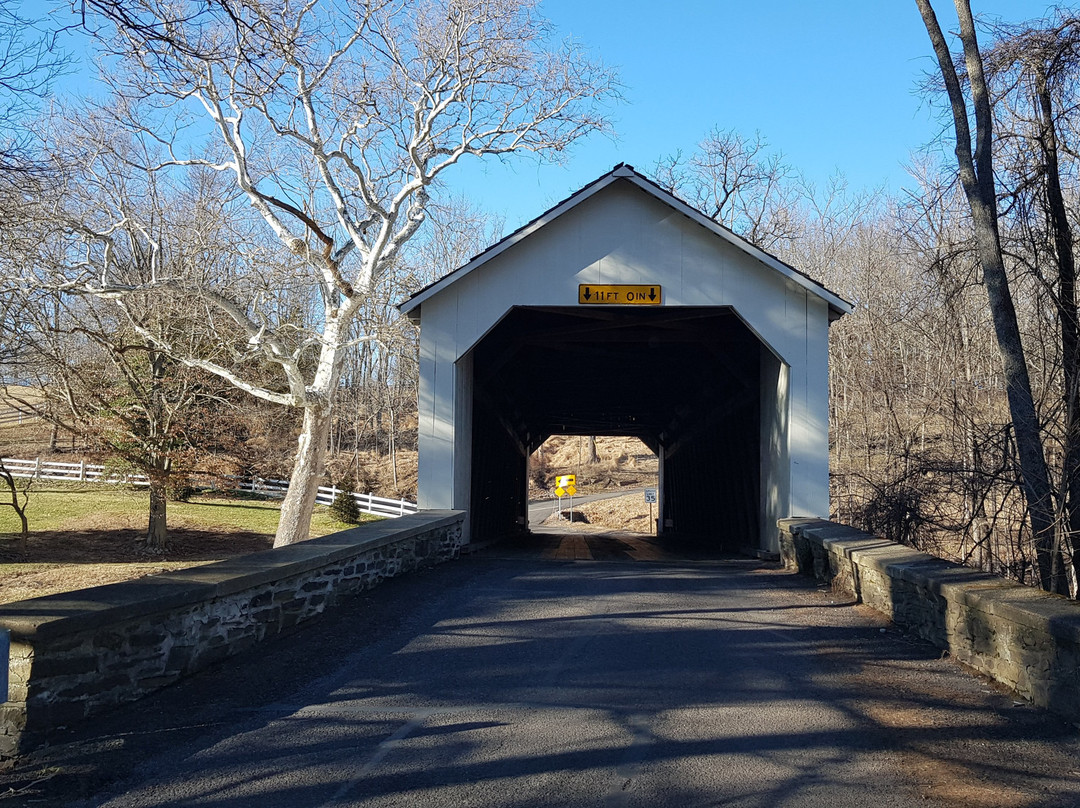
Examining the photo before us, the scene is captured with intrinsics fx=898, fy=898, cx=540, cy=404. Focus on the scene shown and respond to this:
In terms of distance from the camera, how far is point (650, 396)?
22828mm

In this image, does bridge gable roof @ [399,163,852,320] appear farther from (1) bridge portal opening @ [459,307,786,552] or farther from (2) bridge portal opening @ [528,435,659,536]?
(2) bridge portal opening @ [528,435,659,536]

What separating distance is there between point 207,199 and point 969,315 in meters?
12.5

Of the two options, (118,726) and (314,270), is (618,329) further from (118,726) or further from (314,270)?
(118,726)

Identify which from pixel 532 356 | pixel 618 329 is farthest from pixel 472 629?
pixel 532 356

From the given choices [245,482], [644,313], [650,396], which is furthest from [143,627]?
[245,482]

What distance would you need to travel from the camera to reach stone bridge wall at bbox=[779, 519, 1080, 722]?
14.5 feet

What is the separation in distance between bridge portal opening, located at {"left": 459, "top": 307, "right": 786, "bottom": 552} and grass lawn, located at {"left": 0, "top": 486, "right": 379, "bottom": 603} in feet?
19.3

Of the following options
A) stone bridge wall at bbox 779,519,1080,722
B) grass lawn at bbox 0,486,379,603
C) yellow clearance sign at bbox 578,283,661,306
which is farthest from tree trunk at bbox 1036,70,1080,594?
grass lawn at bbox 0,486,379,603

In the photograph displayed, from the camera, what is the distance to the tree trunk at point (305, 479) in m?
14.8

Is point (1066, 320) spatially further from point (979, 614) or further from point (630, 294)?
point (630, 294)

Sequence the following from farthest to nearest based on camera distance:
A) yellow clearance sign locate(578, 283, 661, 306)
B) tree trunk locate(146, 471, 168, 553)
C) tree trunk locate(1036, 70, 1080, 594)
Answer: tree trunk locate(146, 471, 168, 553)
yellow clearance sign locate(578, 283, 661, 306)
tree trunk locate(1036, 70, 1080, 594)

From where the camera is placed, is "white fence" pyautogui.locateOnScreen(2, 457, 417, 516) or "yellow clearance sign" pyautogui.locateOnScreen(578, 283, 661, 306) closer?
"yellow clearance sign" pyautogui.locateOnScreen(578, 283, 661, 306)

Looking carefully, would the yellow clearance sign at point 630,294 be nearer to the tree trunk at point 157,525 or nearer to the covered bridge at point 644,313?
the covered bridge at point 644,313

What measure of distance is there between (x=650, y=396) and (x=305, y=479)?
34.5 ft
